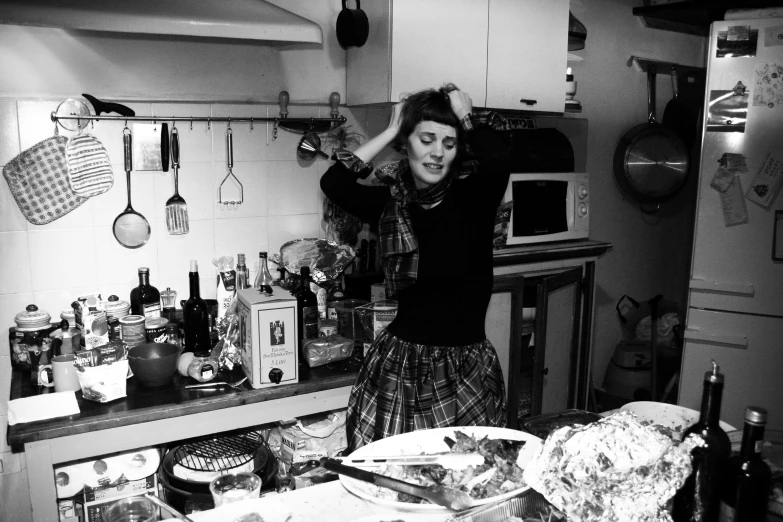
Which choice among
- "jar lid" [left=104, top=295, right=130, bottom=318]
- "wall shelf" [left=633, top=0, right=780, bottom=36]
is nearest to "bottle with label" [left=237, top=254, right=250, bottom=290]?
"jar lid" [left=104, top=295, right=130, bottom=318]

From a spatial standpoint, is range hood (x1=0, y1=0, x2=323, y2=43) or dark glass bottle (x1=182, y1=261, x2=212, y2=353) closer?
range hood (x1=0, y1=0, x2=323, y2=43)

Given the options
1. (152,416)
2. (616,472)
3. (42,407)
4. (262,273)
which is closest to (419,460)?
(616,472)

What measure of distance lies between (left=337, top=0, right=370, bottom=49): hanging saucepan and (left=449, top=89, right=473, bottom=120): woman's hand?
0.76m

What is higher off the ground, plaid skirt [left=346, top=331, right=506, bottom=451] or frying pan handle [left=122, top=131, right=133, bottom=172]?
frying pan handle [left=122, top=131, right=133, bottom=172]

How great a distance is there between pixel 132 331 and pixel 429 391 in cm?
103

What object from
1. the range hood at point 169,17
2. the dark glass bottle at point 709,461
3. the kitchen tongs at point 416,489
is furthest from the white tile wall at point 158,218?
the dark glass bottle at point 709,461

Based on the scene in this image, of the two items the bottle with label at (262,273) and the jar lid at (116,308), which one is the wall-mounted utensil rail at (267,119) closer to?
the bottle with label at (262,273)

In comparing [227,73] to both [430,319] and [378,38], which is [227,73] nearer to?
[378,38]

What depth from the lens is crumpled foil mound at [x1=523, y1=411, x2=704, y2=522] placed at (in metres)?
0.85

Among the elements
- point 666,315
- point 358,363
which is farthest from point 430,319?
point 666,315

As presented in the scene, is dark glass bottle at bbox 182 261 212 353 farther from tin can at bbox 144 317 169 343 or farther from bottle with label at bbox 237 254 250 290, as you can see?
bottle with label at bbox 237 254 250 290

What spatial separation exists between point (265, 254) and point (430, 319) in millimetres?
939

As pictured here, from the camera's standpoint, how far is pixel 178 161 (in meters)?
2.37

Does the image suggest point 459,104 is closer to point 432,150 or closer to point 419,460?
point 432,150
